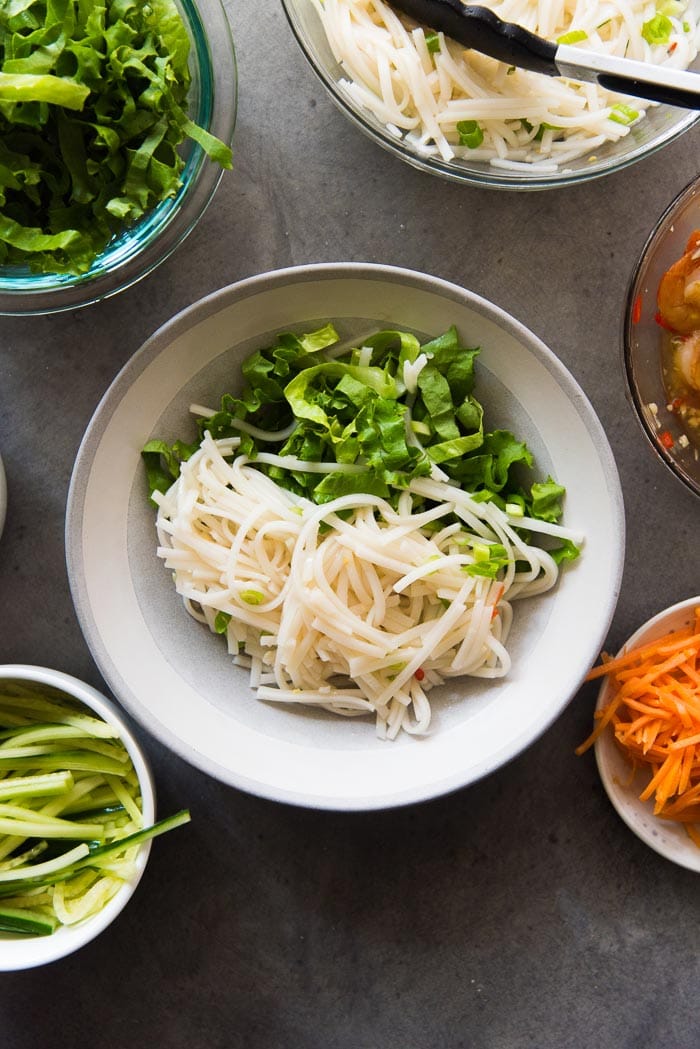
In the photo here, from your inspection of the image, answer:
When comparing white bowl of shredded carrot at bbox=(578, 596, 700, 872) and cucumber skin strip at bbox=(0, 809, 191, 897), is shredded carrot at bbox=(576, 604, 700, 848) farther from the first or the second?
cucumber skin strip at bbox=(0, 809, 191, 897)

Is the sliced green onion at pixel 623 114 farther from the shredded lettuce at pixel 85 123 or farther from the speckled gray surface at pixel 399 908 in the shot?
the shredded lettuce at pixel 85 123

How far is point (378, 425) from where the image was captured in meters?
1.65

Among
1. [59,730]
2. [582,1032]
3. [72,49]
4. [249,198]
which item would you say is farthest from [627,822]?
[72,49]

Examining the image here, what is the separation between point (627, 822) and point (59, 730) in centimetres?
122

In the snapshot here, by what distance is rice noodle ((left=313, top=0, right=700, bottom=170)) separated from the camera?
1663mm

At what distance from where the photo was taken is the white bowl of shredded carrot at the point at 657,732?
182 cm

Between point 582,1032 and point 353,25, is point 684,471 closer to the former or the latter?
point 353,25

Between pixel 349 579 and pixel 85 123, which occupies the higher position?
pixel 85 123

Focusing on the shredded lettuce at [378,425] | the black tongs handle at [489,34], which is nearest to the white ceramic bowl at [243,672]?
the shredded lettuce at [378,425]

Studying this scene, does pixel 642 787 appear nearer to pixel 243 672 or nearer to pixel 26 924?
pixel 243 672

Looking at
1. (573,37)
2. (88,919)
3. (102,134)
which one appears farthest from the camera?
(88,919)

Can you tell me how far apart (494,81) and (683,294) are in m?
0.55

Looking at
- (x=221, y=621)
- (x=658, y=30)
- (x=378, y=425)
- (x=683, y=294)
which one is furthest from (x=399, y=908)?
(x=658, y=30)

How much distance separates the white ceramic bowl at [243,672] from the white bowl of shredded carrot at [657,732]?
25cm
